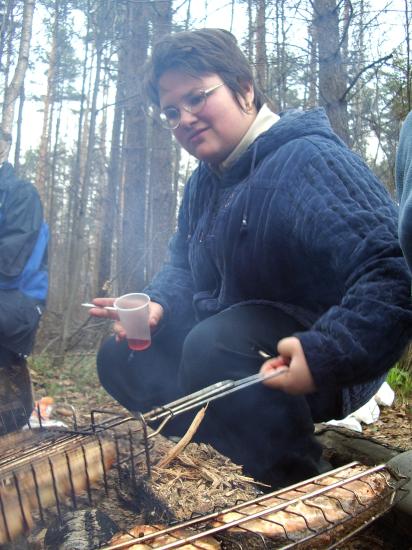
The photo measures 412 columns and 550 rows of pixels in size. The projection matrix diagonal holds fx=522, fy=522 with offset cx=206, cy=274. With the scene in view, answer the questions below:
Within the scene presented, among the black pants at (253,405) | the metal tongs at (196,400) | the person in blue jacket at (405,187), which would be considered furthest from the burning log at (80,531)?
the person in blue jacket at (405,187)

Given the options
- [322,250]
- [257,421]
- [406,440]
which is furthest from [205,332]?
[406,440]

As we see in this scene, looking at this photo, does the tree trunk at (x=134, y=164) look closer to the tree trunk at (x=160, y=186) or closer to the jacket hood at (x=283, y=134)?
the tree trunk at (x=160, y=186)

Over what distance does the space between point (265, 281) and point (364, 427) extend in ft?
6.06

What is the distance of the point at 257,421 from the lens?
1.87 m

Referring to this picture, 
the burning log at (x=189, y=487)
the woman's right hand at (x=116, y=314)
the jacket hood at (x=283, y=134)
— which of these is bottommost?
the burning log at (x=189, y=487)

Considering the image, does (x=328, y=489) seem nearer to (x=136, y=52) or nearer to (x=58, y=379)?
(x=58, y=379)

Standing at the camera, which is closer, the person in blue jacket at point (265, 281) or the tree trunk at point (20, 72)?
the person in blue jacket at point (265, 281)

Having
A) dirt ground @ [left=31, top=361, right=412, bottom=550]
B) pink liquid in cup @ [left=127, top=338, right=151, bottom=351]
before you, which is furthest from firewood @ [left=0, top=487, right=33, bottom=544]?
dirt ground @ [left=31, top=361, right=412, bottom=550]

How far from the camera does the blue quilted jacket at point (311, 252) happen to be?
1.51 metres

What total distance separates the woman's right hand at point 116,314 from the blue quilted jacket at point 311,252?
84mm

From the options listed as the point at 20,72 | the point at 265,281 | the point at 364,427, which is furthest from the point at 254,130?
the point at 20,72

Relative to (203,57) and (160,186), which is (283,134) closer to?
(203,57)

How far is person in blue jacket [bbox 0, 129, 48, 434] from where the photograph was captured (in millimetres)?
3006

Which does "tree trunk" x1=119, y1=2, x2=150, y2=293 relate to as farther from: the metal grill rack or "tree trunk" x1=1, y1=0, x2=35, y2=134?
the metal grill rack
